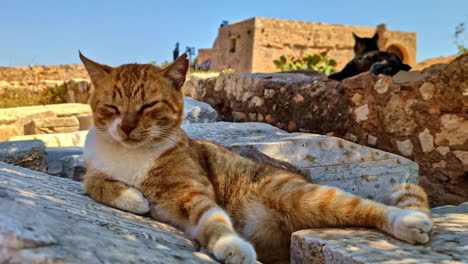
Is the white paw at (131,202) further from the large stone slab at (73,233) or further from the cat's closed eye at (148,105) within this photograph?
the cat's closed eye at (148,105)

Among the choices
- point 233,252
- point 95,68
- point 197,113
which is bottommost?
point 233,252

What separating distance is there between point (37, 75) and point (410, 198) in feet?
44.8

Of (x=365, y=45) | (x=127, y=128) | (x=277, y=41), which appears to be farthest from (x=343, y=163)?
(x=277, y=41)

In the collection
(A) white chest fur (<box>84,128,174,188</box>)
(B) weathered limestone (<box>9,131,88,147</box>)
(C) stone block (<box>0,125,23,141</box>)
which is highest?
(A) white chest fur (<box>84,128,174,188</box>)

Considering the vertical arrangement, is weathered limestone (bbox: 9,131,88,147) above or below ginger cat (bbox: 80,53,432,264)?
below

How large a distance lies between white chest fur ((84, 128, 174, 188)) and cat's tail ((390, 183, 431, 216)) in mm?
1492

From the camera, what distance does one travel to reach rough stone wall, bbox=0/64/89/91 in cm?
1222

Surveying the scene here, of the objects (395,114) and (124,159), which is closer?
(124,159)

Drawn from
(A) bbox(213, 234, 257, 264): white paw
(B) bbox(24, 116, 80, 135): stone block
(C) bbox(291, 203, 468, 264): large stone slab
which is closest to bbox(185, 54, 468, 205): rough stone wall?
(C) bbox(291, 203, 468, 264): large stone slab

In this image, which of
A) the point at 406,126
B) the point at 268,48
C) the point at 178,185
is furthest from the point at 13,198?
the point at 268,48

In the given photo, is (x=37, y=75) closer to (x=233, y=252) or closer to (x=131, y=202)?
(x=131, y=202)

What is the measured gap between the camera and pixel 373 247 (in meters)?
1.61

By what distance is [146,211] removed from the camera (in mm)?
A: 1990

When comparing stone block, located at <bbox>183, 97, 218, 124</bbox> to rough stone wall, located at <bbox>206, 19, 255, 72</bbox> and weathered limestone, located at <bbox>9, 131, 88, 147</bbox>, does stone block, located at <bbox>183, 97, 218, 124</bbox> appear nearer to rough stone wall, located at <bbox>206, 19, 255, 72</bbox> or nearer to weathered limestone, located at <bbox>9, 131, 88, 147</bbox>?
weathered limestone, located at <bbox>9, 131, 88, 147</bbox>
